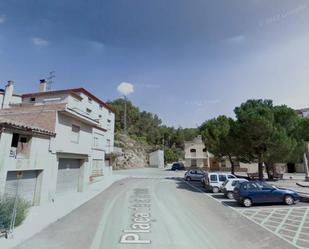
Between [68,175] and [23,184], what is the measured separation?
4.56 metres

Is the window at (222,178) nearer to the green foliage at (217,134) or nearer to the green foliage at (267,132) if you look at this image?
the green foliage at (267,132)

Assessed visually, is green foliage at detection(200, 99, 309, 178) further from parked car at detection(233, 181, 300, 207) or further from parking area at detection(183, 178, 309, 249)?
parked car at detection(233, 181, 300, 207)

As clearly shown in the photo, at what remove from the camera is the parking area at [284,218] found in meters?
7.67

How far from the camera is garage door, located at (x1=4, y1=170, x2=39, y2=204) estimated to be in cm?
1038

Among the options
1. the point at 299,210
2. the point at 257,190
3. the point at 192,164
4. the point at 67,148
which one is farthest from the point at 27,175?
the point at 192,164

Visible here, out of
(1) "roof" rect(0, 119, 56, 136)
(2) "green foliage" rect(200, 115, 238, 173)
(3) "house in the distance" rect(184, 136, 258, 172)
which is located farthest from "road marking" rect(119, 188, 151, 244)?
(3) "house in the distance" rect(184, 136, 258, 172)

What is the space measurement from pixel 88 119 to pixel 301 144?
77.0 ft

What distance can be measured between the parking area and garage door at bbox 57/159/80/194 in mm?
11904

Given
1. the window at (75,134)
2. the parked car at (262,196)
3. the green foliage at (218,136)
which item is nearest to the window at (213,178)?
the parked car at (262,196)

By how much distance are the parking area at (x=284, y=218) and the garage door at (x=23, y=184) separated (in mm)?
12326

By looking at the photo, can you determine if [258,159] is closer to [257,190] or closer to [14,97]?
[257,190]

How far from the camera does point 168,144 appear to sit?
82.9 metres

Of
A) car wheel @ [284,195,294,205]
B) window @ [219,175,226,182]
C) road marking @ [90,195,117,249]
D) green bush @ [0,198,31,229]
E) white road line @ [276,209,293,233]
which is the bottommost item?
white road line @ [276,209,293,233]

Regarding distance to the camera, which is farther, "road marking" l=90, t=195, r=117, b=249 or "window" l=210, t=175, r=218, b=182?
"window" l=210, t=175, r=218, b=182
